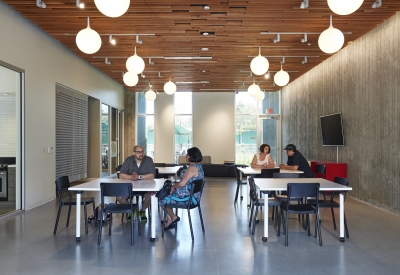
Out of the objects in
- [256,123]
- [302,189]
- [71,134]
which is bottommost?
[302,189]

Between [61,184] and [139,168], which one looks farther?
[139,168]

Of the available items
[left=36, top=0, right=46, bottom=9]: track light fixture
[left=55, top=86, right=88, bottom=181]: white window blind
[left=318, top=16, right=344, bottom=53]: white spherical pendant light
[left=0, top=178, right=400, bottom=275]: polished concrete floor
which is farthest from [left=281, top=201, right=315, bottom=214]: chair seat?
[left=55, top=86, right=88, bottom=181]: white window blind

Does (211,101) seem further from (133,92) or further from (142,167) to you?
(142,167)

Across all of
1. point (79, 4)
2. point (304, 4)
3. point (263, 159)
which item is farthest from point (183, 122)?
point (304, 4)

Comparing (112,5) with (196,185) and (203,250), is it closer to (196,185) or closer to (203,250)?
(196,185)

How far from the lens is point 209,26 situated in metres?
7.11

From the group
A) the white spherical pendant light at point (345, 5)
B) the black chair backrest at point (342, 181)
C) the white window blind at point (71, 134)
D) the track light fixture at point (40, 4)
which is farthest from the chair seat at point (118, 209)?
the white window blind at point (71, 134)

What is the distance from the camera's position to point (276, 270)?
3641 millimetres

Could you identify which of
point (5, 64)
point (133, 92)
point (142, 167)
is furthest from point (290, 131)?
point (5, 64)

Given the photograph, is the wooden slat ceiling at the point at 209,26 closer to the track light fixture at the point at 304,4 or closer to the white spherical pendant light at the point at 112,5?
the track light fixture at the point at 304,4

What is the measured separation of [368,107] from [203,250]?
5.27 metres

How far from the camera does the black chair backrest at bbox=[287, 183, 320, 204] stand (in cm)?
445

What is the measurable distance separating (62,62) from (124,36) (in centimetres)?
199

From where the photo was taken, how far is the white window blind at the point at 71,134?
869 centimetres
